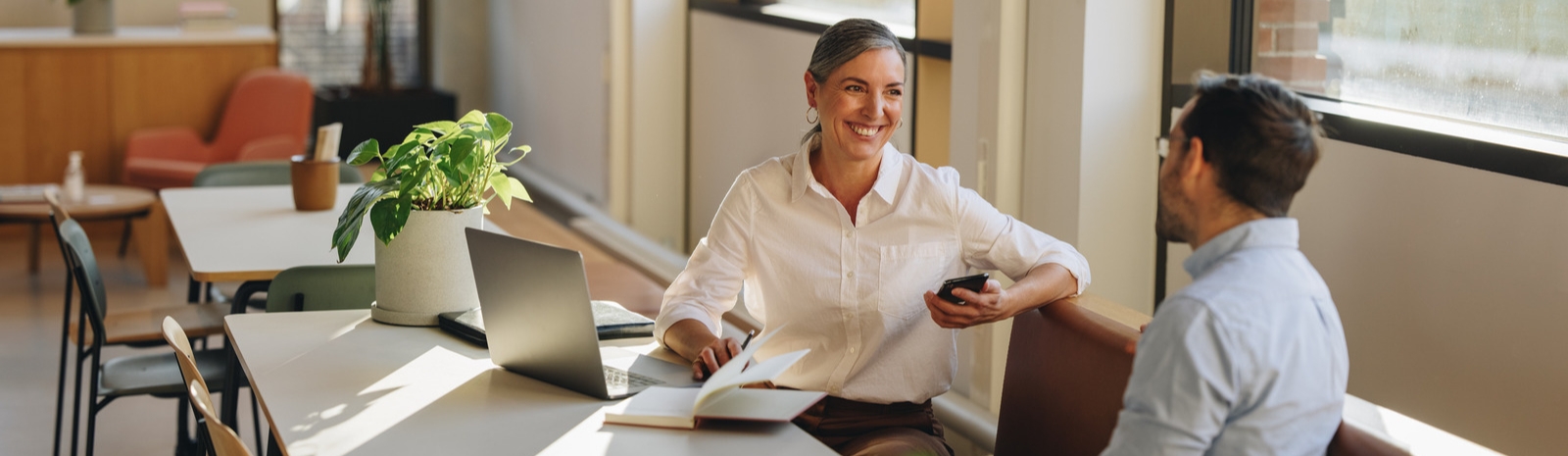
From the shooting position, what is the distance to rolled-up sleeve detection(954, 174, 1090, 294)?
2.52 m

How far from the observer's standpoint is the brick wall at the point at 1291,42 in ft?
10.5

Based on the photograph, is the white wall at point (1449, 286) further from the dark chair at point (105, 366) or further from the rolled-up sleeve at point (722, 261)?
the dark chair at point (105, 366)

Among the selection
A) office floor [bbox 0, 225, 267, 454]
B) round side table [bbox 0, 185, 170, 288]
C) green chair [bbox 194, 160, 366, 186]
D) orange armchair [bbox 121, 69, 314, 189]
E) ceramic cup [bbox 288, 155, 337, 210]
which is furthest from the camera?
orange armchair [bbox 121, 69, 314, 189]

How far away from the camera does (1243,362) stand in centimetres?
154

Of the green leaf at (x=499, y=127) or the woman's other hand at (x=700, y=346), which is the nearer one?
the woman's other hand at (x=700, y=346)

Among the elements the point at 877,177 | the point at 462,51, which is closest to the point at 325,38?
the point at 462,51

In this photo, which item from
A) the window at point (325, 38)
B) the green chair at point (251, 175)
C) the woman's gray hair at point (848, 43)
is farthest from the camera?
the window at point (325, 38)

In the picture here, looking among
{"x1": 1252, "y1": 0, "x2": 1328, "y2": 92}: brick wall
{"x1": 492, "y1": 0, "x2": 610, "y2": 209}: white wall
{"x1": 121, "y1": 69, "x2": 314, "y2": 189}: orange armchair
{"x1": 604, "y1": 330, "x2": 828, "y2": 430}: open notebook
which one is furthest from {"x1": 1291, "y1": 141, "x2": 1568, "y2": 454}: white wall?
{"x1": 121, "y1": 69, "x2": 314, "y2": 189}: orange armchair

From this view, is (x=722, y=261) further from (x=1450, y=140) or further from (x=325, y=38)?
(x=325, y=38)

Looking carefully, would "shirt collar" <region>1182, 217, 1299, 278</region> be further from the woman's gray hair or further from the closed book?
the closed book

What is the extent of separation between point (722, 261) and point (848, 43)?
0.46 metres

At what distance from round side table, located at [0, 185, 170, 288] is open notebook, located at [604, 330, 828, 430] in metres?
4.57

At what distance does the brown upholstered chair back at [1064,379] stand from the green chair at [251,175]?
2.85 meters

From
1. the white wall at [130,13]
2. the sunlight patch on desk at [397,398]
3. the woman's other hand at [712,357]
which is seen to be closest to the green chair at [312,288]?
the sunlight patch on desk at [397,398]
